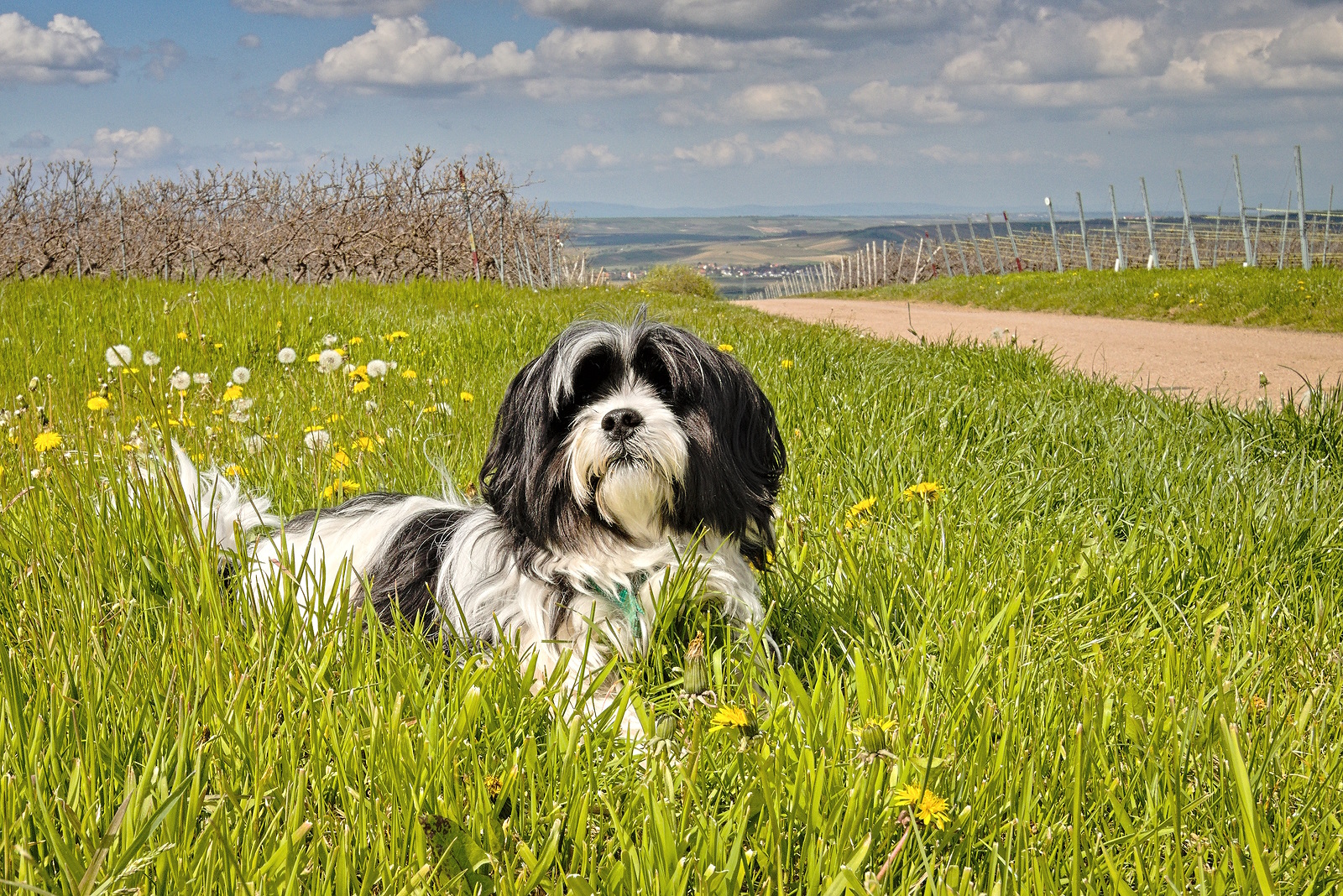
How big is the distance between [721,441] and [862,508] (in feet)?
3.07

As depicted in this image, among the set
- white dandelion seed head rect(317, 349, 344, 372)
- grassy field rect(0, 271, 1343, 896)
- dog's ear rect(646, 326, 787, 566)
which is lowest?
grassy field rect(0, 271, 1343, 896)

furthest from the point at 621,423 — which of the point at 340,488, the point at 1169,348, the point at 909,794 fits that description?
the point at 1169,348

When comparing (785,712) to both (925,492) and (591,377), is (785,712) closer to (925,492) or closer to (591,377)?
(591,377)

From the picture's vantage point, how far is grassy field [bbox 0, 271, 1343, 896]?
5.08 ft

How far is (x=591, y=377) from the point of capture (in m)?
2.54

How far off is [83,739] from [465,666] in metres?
0.69

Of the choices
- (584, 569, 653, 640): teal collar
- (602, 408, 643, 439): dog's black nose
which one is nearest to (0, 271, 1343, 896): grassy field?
(584, 569, 653, 640): teal collar

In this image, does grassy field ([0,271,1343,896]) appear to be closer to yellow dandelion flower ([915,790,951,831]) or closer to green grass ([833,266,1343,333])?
yellow dandelion flower ([915,790,951,831])

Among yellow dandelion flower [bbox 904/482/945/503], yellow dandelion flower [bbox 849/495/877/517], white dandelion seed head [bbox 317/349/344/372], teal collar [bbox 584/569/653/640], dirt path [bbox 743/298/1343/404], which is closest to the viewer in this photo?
teal collar [bbox 584/569/653/640]

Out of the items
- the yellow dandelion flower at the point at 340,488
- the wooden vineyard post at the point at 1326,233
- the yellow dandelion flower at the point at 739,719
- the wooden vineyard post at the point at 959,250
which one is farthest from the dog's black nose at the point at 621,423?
the wooden vineyard post at the point at 959,250

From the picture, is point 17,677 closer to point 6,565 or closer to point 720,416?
point 6,565

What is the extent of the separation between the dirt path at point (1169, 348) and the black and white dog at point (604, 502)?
4370mm

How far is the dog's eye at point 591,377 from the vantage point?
2.48 metres

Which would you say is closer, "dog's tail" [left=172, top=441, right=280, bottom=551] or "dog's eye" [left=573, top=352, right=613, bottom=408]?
"dog's eye" [left=573, top=352, right=613, bottom=408]
